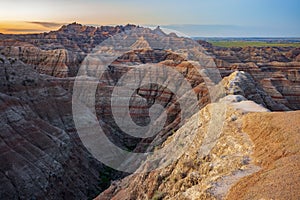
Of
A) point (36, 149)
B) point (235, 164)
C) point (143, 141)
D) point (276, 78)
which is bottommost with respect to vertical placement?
point (143, 141)

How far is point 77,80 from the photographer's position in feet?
224

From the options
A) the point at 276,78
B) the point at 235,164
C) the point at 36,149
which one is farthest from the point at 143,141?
the point at 276,78

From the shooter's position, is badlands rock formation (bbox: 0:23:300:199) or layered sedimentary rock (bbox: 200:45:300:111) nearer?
badlands rock formation (bbox: 0:23:300:199)

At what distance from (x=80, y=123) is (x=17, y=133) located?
13.9 metres

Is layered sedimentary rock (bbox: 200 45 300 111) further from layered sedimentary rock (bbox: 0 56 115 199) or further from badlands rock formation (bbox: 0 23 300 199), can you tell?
layered sedimentary rock (bbox: 0 56 115 199)

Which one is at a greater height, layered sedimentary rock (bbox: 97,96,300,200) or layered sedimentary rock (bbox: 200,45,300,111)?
layered sedimentary rock (bbox: 97,96,300,200)

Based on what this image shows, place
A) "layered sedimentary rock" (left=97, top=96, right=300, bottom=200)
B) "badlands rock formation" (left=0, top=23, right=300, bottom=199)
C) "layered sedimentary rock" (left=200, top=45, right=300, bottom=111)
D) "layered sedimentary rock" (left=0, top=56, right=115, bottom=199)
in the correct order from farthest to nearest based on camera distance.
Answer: "layered sedimentary rock" (left=200, top=45, right=300, bottom=111), "layered sedimentary rock" (left=0, top=56, right=115, bottom=199), "badlands rock formation" (left=0, top=23, right=300, bottom=199), "layered sedimentary rock" (left=97, top=96, right=300, bottom=200)

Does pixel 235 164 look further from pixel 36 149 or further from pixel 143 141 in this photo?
pixel 143 141

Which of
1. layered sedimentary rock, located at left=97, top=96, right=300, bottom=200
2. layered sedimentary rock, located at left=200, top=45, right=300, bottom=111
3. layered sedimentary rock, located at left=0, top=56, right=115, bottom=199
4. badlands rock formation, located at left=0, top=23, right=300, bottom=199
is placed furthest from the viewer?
layered sedimentary rock, located at left=200, top=45, right=300, bottom=111

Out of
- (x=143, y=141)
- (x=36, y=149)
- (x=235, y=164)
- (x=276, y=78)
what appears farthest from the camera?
(x=276, y=78)

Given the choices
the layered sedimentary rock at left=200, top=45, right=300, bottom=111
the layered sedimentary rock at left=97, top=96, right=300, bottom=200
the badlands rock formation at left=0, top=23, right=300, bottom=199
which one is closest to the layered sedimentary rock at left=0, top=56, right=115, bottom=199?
the badlands rock formation at left=0, top=23, right=300, bottom=199

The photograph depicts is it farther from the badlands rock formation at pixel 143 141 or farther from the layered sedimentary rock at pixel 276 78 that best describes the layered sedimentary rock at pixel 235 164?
the layered sedimentary rock at pixel 276 78

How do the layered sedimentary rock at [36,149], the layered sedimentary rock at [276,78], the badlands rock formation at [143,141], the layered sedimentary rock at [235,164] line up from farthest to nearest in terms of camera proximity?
the layered sedimentary rock at [276,78] → the layered sedimentary rock at [36,149] → the badlands rock formation at [143,141] → the layered sedimentary rock at [235,164]

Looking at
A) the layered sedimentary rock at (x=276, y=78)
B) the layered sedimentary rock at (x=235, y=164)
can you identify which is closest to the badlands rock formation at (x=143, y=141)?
the layered sedimentary rock at (x=235, y=164)
